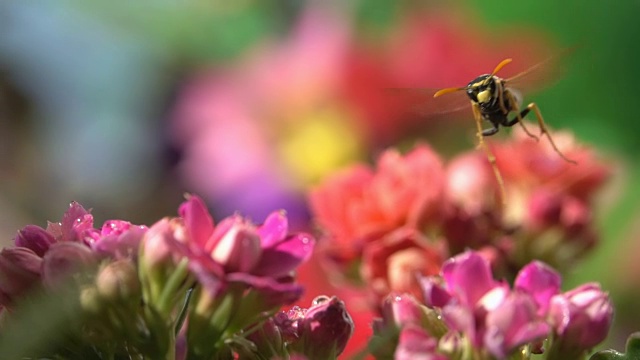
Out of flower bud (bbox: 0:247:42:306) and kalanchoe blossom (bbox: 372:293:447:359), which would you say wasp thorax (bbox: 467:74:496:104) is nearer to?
kalanchoe blossom (bbox: 372:293:447:359)

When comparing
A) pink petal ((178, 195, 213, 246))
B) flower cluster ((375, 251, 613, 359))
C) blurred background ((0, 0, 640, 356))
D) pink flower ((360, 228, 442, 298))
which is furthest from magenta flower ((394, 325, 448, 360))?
blurred background ((0, 0, 640, 356))

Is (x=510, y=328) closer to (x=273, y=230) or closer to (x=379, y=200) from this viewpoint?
(x=273, y=230)

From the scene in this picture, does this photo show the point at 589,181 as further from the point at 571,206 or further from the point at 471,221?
the point at 471,221

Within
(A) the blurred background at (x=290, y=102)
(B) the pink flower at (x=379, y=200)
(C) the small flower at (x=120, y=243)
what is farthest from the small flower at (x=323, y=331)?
(A) the blurred background at (x=290, y=102)

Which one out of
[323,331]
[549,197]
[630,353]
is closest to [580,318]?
[630,353]

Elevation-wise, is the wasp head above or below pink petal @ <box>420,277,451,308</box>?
above

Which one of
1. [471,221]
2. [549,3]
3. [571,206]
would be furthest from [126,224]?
[549,3]
